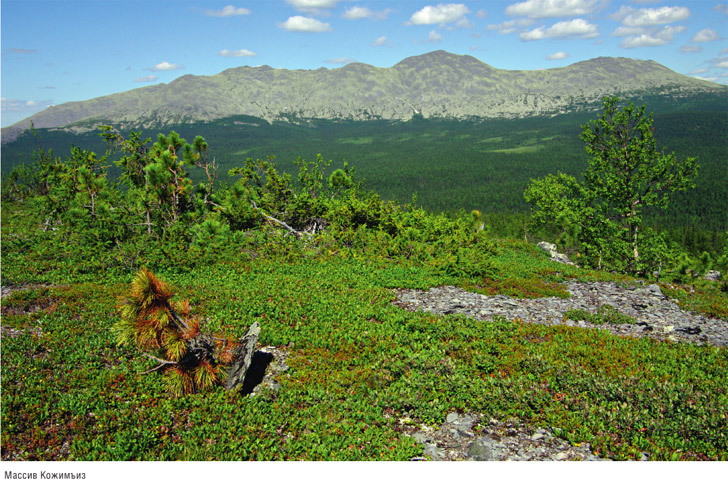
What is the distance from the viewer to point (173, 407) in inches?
313

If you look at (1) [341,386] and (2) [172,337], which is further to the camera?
(1) [341,386]

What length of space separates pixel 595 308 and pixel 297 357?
12.0 metres

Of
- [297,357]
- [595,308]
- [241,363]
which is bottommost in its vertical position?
[595,308]

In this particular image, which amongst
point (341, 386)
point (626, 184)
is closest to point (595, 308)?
point (341, 386)

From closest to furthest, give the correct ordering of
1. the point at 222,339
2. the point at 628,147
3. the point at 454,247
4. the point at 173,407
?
the point at 173,407, the point at 222,339, the point at 454,247, the point at 628,147

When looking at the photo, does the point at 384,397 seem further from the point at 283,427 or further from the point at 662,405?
the point at 662,405

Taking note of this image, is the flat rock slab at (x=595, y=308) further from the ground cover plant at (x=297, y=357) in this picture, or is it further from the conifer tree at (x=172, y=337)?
the conifer tree at (x=172, y=337)

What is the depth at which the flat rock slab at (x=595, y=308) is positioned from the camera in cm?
1348

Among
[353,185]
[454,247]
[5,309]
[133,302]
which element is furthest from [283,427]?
[353,185]

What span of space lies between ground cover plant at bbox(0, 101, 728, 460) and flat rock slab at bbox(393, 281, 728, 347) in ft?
3.02

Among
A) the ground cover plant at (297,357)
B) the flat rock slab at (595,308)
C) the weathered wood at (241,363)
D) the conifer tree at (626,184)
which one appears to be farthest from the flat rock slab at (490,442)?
the conifer tree at (626,184)

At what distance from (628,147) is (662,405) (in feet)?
75.5

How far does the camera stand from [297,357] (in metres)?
10.7

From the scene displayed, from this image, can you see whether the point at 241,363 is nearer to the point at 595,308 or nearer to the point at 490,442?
the point at 490,442
